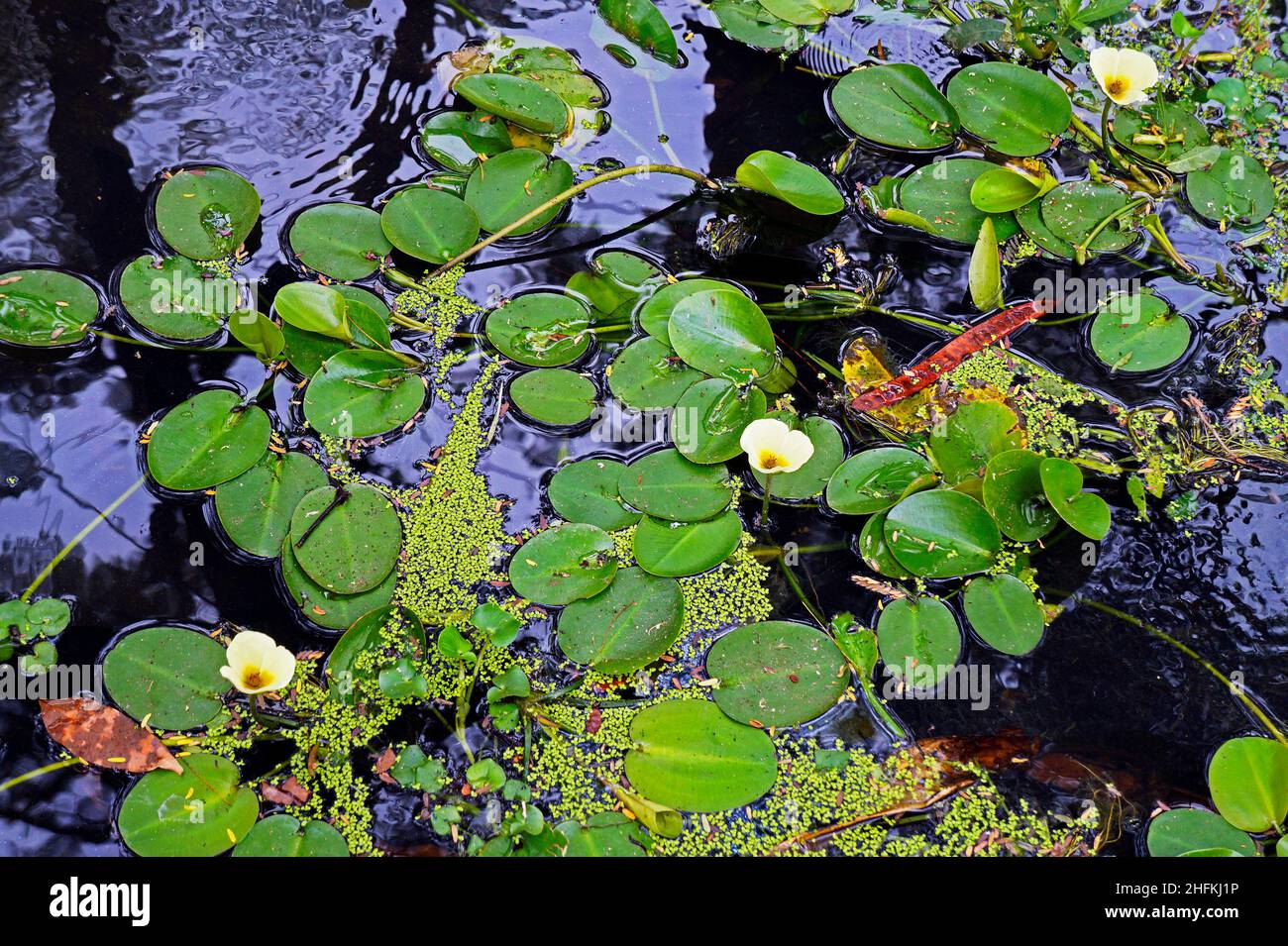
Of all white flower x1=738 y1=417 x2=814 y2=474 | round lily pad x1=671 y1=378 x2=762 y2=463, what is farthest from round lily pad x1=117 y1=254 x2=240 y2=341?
white flower x1=738 y1=417 x2=814 y2=474

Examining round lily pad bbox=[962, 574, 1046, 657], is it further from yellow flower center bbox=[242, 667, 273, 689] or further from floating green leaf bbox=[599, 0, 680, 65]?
floating green leaf bbox=[599, 0, 680, 65]

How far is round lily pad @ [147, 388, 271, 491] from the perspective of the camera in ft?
5.96

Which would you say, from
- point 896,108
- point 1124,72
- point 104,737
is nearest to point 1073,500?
point 1124,72

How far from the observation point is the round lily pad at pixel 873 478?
186cm

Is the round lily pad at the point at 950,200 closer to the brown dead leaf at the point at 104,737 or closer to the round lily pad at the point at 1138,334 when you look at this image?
the round lily pad at the point at 1138,334

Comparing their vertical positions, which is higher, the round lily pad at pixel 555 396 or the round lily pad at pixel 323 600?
the round lily pad at pixel 555 396

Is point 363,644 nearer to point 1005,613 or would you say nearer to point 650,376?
point 650,376

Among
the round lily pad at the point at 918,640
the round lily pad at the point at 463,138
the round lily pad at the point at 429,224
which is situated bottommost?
the round lily pad at the point at 918,640

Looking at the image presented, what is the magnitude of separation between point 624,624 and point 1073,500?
3.07ft

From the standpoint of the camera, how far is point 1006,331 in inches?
83.3

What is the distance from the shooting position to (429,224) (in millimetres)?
2088

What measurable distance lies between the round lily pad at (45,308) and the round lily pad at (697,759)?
1.48 meters

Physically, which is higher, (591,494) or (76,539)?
(591,494)

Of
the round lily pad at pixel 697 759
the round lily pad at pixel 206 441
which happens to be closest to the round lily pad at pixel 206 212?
the round lily pad at pixel 206 441
